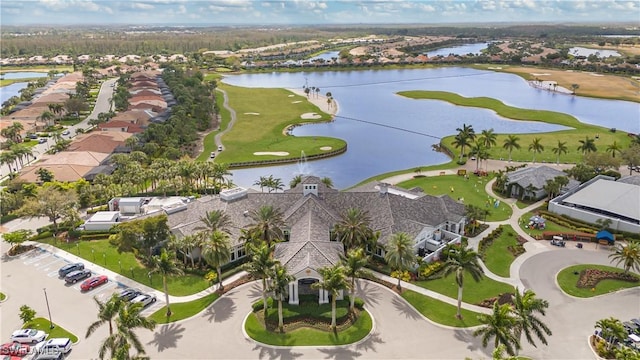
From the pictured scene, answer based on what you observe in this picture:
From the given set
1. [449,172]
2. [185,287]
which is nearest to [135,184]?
[185,287]

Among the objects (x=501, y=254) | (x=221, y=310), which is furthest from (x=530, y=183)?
(x=221, y=310)

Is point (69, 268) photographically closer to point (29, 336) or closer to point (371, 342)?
point (29, 336)

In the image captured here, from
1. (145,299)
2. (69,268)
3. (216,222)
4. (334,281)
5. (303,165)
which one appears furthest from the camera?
(303,165)

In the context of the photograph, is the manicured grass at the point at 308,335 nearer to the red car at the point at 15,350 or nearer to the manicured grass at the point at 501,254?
the red car at the point at 15,350

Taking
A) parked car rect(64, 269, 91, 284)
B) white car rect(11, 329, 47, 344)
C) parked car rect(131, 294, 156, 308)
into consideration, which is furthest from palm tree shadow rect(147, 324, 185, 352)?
parked car rect(64, 269, 91, 284)

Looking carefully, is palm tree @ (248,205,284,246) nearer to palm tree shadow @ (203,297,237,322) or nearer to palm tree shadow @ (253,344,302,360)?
palm tree shadow @ (203,297,237,322)
